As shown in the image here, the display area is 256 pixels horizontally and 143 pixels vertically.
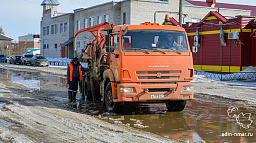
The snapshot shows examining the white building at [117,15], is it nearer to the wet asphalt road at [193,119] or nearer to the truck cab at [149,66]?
the wet asphalt road at [193,119]

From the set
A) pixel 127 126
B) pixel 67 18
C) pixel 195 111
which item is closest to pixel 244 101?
pixel 195 111

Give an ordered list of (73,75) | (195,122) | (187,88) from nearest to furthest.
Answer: (195,122)
(187,88)
(73,75)

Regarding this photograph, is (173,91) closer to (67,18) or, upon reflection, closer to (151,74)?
(151,74)

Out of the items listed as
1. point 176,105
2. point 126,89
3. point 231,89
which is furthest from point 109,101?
point 231,89

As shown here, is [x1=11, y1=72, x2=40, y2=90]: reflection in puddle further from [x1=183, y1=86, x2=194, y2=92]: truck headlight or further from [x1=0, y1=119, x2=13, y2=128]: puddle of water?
[x1=183, y1=86, x2=194, y2=92]: truck headlight

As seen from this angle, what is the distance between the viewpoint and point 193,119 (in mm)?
9852

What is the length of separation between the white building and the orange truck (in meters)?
23.5

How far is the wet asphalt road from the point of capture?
25.7 ft

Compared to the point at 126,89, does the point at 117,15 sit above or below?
above

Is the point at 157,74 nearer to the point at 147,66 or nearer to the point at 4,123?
the point at 147,66

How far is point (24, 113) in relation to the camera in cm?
1023

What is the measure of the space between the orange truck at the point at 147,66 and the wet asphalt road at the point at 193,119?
52 centimetres

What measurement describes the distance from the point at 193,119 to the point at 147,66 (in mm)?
1913

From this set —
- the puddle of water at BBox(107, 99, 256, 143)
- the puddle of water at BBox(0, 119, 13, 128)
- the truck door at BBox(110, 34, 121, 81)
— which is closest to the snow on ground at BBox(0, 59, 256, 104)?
the puddle of water at BBox(107, 99, 256, 143)
